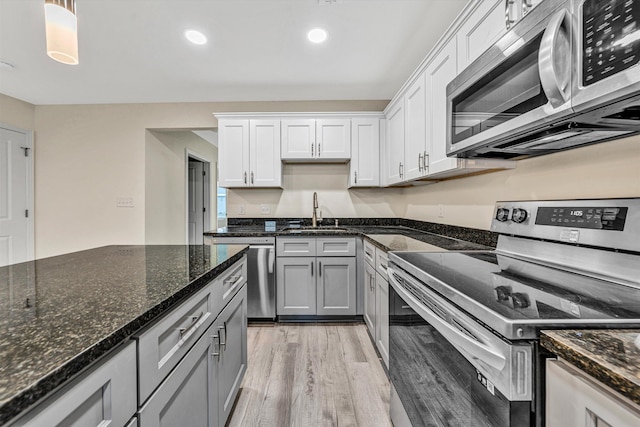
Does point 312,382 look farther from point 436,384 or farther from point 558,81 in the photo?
point 558,81

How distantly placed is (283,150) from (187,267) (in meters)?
2.25

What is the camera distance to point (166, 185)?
4.16m

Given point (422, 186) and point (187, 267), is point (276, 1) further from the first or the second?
point (422, 186)

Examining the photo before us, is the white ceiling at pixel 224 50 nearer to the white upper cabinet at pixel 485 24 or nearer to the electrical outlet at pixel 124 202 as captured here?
the white upper cabinet at pixel 485 24

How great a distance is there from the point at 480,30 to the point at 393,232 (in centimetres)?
177

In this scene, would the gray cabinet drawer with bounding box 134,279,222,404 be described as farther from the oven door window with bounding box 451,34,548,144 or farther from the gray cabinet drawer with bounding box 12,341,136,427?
the oven door window with bounding box 451,34,548,144

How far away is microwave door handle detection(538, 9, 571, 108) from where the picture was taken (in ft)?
2.55

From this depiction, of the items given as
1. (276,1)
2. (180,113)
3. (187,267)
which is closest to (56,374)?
(187,267)

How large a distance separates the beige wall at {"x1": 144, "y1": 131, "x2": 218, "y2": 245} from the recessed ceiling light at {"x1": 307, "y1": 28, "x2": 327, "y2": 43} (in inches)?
102

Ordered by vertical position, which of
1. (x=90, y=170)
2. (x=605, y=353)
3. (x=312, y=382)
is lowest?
(x=312, y=382)

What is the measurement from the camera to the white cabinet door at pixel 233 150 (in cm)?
319

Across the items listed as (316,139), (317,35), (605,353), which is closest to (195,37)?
(317,35)

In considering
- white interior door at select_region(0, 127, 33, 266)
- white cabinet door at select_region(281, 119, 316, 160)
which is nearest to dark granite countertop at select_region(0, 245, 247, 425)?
white cabinet door at select_region(281, 119, 316, 160)

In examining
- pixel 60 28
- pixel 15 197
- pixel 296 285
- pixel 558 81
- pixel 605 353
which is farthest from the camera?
pixel 15 197
